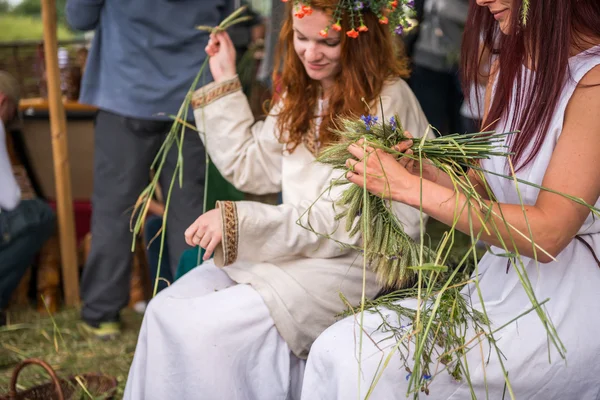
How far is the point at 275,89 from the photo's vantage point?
2.72 m

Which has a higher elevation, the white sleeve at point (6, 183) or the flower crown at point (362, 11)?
the flower crown at point (362, 11)

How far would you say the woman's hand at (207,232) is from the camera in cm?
221

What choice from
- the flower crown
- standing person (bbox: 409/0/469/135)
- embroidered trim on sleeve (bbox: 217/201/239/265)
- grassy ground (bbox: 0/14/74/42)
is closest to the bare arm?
embroidered trim on sleeve (bbox: 217/201/239/265)

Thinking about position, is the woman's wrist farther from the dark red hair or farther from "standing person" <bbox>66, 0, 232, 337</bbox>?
the dark red hair

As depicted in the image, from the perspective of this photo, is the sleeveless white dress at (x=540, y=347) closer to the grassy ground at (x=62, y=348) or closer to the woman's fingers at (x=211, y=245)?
the woman's fingers at (x=211, y=245)

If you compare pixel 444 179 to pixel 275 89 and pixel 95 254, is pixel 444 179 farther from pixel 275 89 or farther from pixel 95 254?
pixel 95 254

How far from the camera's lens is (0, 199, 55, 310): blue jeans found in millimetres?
3547

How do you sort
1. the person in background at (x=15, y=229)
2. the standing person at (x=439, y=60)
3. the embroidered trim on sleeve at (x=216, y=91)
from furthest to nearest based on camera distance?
the standing person at (x=439, y=60) < the person in background at (x=15, y=229) < the embroidered trim on sleeve at (x=216, y=91)

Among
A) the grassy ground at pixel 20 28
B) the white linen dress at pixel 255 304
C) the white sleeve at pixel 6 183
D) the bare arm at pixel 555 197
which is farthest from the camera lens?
the grassy ground at pixel 20 28

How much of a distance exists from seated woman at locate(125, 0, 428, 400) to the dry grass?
2.77 feet

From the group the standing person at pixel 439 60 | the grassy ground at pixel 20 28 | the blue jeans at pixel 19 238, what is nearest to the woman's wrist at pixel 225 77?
the blue jeans at pixel 19 238

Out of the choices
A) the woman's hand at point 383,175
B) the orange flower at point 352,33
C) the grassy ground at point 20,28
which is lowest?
the grassy ground at point 20,28

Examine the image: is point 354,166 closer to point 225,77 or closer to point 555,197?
point 555,197

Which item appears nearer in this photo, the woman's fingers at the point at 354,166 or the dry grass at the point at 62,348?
the woman's fingers at the point at 354,166
